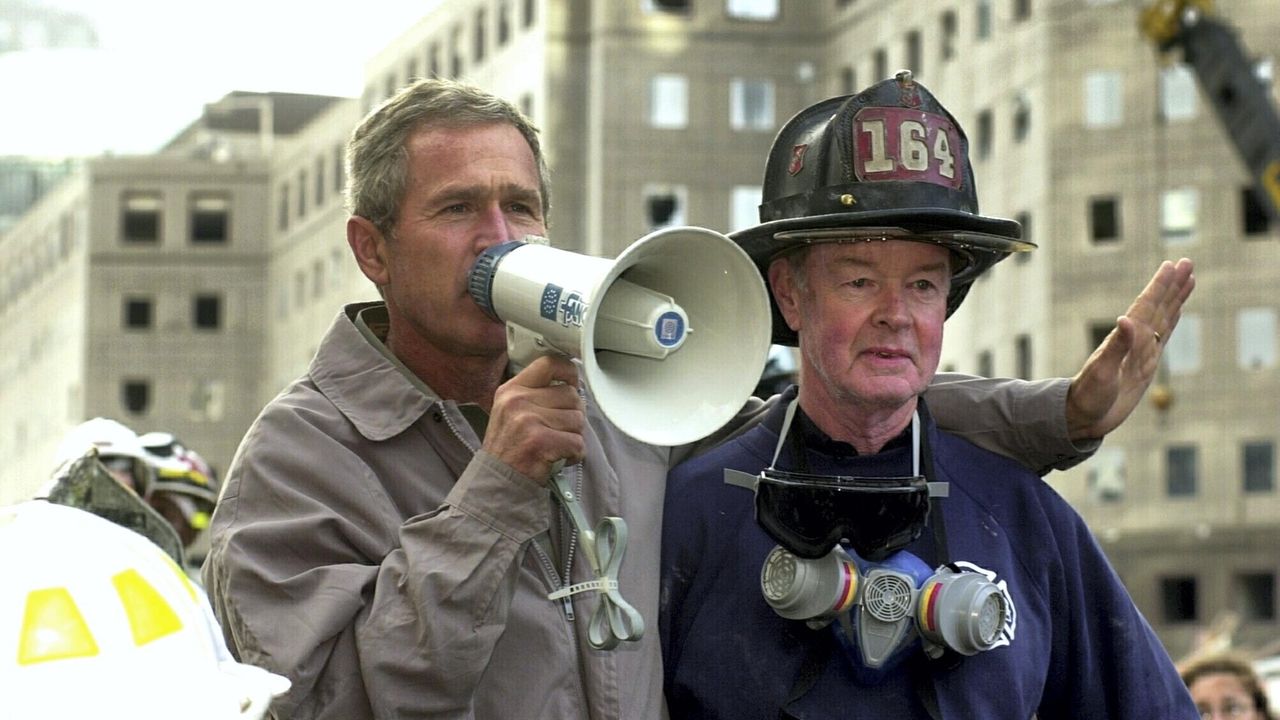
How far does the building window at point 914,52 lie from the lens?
62.8 metres

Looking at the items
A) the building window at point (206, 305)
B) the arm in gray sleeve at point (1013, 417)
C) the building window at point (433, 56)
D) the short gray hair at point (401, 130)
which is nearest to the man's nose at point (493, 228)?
the short gray hair at point (401, 130)

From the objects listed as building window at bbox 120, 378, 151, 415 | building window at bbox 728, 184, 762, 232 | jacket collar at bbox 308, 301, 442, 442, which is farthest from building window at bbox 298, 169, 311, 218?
jacket collar at bbox 308, 301, 442, 442

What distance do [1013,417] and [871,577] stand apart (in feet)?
1.90

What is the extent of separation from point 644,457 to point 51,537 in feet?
6.50

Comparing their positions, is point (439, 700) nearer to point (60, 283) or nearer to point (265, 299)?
point (265, 299)

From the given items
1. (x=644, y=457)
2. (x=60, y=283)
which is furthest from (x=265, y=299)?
(x=644, y=457)

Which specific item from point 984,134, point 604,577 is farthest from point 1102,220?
point 604,577

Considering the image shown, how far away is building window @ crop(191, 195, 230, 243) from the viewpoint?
93.4 m

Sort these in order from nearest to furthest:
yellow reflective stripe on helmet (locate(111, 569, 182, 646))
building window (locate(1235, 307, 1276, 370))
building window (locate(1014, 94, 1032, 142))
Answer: yellow reflective stripe on helmet (locate(111, 569, 182, 646)), building window (locate(1235, 307, 1276, 370)), building window (locate(1014, 94, 1032, 142))

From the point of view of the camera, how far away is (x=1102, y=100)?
185ft

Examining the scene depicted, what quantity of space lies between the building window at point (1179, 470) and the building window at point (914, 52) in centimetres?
1200

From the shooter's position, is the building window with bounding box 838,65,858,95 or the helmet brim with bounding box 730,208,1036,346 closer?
the helmet brim with bounding box 730,208,1036,346

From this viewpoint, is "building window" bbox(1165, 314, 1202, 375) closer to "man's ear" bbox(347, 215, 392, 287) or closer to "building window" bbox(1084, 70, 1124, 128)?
"building window" bbox(1084, 70, 1124, 128)

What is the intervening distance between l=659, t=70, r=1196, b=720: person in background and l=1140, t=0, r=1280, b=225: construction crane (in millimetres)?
25988
